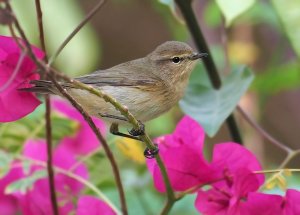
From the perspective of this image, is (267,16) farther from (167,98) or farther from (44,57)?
(44,57)

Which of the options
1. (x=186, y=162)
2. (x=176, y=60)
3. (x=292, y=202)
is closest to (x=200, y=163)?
(x=186, y=162)

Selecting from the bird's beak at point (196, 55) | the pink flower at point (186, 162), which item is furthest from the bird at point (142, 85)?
the pink flower at point (186, 162)

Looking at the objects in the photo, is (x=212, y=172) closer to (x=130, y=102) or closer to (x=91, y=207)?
(x=91, y=207)

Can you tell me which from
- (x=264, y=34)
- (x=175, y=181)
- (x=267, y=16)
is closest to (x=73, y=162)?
(x=175, y=181)

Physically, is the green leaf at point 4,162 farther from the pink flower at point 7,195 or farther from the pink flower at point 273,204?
the pink flower at point 273,204

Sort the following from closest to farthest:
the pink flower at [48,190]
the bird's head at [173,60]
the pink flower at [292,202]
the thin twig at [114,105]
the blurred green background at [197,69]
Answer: the thin twig at [114,105]
the pink flower at [292,202]
the pink flower at [48,190]
the blurred green background at [197,69]
the bird's head at [173,60]

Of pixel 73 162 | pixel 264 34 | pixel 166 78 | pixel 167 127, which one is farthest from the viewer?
pixel 264 34

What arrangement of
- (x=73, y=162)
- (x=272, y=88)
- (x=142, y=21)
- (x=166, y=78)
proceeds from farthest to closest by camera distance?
1. (x=142, y=21)
2. (x=272, y=88)
3. (x=166, y=78)
4. (x=73, y=162)
